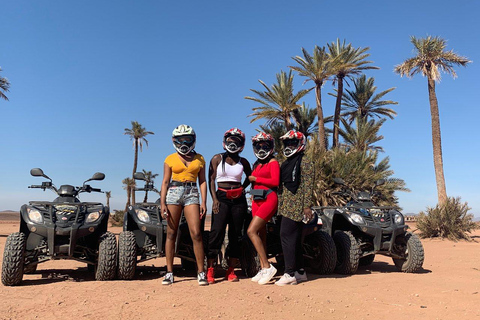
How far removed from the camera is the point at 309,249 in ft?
21.5

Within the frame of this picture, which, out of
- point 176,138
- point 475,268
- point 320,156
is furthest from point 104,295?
point 320,156

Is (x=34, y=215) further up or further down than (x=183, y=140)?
further down

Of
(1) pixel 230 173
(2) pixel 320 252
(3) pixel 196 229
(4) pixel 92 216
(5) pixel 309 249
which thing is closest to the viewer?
(3) pixel 196 229

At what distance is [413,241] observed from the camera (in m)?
6.90

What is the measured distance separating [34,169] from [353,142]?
2668 centimetres

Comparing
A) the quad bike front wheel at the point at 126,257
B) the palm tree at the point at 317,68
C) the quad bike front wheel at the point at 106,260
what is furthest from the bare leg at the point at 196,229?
the palm tree at the point at 317,68

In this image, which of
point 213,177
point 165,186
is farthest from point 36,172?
point 213,177

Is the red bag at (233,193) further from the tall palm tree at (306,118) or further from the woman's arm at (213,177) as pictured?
the tall palm tree at (306,118)

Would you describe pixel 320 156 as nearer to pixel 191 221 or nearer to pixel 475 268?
pixel 475 268

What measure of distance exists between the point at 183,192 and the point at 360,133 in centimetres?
2614

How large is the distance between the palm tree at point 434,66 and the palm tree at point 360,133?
7561 millimetres

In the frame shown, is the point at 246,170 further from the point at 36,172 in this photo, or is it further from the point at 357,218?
the point at 36,172

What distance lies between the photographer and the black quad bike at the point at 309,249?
233 inches

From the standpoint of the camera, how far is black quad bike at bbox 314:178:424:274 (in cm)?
646
